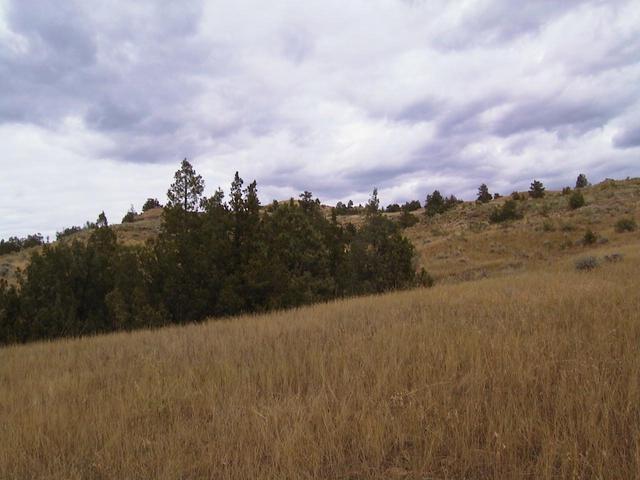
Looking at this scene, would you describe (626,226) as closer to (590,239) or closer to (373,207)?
(590,239)

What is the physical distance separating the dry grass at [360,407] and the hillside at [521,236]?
17363 millimetres

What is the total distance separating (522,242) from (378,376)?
33.0 metres

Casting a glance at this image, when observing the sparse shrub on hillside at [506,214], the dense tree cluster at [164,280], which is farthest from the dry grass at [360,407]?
the sparse shrub on hillside at [506,214]

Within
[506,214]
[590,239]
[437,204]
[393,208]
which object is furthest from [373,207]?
[393,208]

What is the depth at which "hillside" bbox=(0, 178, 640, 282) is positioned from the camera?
27.5 metres

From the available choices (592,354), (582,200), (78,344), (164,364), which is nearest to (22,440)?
(164,364)

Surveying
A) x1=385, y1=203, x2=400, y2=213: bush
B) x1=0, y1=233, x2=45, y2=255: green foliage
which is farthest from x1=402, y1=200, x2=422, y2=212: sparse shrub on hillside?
x1=0, y1=233, x2=45, y2=255: green foliage

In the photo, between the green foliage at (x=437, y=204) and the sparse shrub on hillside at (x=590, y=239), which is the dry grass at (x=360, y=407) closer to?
the sparse shrub on hillside at (x=590, y=239)

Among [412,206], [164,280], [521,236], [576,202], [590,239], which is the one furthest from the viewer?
[412,206]

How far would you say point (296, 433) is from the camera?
315 centimetres

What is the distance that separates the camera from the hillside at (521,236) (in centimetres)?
2753

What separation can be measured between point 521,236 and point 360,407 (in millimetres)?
34803

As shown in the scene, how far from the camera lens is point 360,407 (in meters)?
3.59

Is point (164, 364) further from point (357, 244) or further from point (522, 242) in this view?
point (522, 242)
